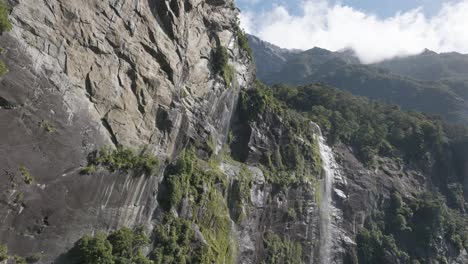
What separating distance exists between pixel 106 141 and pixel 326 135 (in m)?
39.0

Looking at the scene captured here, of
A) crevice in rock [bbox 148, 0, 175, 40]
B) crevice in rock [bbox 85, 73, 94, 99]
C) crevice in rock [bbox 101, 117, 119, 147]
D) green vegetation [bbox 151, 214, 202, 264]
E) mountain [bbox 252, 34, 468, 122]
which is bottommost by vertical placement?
green vegetation [bbox 151, 214, 202, 264]

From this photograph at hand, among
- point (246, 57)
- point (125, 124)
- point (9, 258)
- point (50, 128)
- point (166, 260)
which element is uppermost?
point (246, 57)

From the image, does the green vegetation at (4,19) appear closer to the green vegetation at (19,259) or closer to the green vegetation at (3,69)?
the green vegetation at (3,69)

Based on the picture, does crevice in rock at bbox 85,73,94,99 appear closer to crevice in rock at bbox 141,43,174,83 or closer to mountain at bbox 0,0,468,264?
mountain at bbox 0,0,468,264

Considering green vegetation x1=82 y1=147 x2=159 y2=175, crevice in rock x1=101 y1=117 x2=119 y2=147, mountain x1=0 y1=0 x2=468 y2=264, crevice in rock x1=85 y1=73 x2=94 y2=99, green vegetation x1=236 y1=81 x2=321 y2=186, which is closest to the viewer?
mountain x1=0 y1=0 x2=468 y2=264

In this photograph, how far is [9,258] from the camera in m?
17.7

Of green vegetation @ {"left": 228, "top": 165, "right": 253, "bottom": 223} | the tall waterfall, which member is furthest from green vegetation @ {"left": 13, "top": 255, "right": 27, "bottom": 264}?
the tall waterfall

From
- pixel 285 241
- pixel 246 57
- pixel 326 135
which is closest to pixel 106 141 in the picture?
pixel 285 241

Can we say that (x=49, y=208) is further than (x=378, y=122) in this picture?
No

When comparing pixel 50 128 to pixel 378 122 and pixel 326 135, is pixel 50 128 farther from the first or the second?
pixel 378 122

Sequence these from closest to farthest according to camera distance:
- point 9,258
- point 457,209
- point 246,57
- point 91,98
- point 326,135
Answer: point 9,258 → point 91,98 → point 246,57 → point 326,135 → point 457,209

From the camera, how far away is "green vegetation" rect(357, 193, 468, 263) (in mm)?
46438

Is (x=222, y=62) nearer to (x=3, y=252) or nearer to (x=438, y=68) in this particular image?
(x=3, y=252)

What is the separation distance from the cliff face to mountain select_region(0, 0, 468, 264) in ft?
0.26
